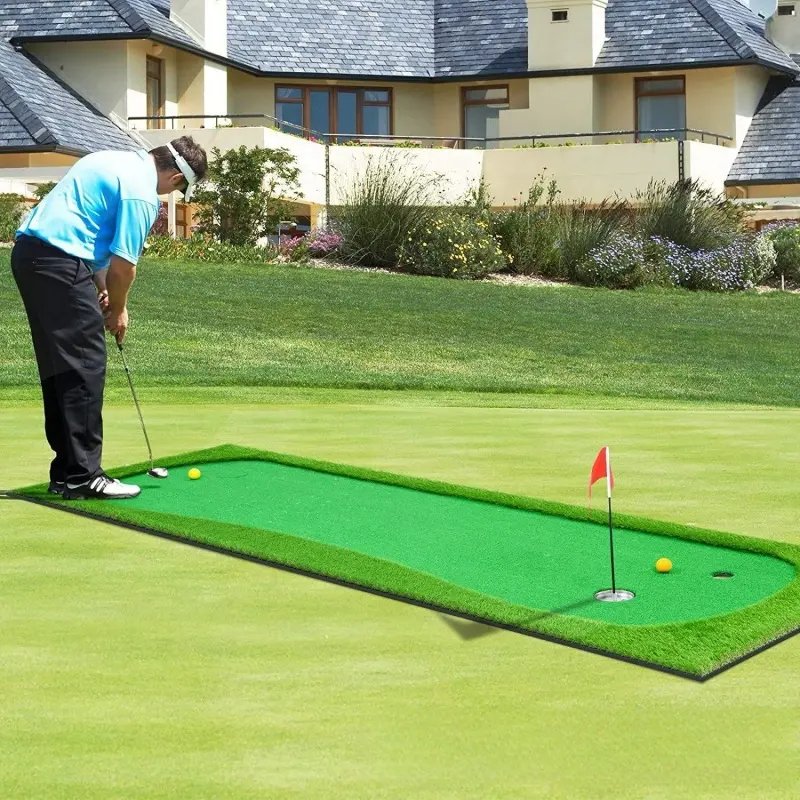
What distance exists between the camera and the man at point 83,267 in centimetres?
759

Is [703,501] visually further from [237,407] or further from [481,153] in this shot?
[481,153]

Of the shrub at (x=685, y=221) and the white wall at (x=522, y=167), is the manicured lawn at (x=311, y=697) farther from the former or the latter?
the white wall at (x=522, y=167)

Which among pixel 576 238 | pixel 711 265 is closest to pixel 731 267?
pixel 711 265

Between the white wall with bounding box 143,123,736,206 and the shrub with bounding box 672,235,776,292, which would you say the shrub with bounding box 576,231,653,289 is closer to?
the shrub with bounding box 672,235,776,292

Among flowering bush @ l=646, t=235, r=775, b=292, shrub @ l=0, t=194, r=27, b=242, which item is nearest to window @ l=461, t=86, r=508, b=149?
flowering bush @ l=646, t=235, r=775, b=292

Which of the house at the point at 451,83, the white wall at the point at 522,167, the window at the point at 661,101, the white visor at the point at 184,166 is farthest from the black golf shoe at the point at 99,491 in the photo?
the window at the point at 661,101

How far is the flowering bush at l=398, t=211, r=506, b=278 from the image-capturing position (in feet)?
98.1

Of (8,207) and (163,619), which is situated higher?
(8,207)

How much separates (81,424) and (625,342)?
14.8 m

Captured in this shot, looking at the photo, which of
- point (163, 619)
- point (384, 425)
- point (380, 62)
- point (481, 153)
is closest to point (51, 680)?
point (163, 619)

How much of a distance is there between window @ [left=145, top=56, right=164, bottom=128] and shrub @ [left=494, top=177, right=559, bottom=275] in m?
10.0

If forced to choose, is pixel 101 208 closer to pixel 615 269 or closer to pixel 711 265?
pixel 615 269

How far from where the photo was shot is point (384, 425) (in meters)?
10.6

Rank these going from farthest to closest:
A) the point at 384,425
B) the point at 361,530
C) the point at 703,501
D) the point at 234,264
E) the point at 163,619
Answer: the point at 234,264
the point at 384,425
the point at 703,501
the point at 361,530
the point at 163,619
